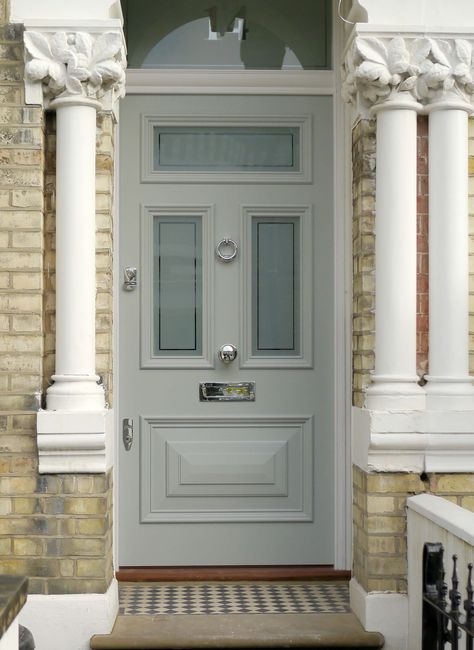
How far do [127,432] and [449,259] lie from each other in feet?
6.36

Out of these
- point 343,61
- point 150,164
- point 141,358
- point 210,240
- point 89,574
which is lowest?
point 89,574

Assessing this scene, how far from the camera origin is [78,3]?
5145 mm

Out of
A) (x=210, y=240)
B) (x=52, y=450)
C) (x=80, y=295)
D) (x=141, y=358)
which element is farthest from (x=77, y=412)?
(x=210, y=240)

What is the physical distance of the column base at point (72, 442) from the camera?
505 cm

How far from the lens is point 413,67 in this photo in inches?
204

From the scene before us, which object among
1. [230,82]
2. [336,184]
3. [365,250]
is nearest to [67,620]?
[365,250]

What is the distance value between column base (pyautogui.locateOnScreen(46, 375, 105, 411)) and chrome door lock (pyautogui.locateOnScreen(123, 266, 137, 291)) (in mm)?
953

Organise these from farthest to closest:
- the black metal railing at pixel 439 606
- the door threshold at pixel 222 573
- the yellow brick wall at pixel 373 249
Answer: the door threshold at pixel 222 573, the yellow brick wall at pixel 373 249, the black metal railing at pixel 439 606

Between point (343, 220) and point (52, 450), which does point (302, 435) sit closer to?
point (343, 220)

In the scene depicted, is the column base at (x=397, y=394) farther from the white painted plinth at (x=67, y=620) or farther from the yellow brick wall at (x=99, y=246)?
the white painted plinth at (x=67, y=620)

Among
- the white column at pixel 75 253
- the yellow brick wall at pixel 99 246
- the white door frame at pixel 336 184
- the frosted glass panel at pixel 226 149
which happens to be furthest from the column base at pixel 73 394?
the frosted glass panel at pixel 226 149

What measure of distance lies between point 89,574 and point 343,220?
228cm

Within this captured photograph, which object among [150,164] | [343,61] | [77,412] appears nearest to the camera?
[77,412]

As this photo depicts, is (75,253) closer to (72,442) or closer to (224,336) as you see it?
(72,442)
